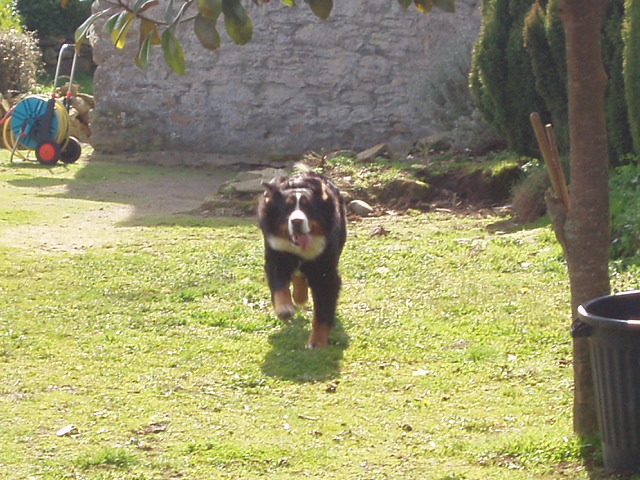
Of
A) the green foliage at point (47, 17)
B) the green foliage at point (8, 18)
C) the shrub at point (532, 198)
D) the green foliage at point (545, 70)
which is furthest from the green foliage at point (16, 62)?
the shrub at point (532, 198)

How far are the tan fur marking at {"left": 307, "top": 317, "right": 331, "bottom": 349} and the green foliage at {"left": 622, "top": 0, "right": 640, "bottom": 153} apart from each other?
355cm

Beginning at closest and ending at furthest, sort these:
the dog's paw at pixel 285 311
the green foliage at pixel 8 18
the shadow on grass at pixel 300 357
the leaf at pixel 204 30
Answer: the leaf at pixel 204 30 < the shadow on grass at pixel 300 357 < the dog's paw at pixel 285 311 < the green foliage at pixel 8 18

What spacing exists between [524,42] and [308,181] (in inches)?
172

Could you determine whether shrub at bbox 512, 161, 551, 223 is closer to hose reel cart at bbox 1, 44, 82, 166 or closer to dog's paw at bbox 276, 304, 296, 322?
dog's paw at bbox 276, 304, 296, 322

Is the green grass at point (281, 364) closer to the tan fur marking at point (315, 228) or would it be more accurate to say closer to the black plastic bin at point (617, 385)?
the black plastic bin at point (617, 385)

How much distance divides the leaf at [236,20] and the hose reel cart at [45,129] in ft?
39.9

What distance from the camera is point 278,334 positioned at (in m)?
6.37

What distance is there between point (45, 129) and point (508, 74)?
7.47m

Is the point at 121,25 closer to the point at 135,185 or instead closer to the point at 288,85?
the point at 135,185

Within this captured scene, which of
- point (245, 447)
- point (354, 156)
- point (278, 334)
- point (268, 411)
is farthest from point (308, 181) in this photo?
point (354, 156)

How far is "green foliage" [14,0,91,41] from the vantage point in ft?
78.5

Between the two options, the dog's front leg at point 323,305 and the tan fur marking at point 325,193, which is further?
the tan fur marking at point 325,193

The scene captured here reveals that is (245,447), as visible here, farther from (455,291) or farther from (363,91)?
(363,91)

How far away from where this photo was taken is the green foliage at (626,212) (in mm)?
7371
